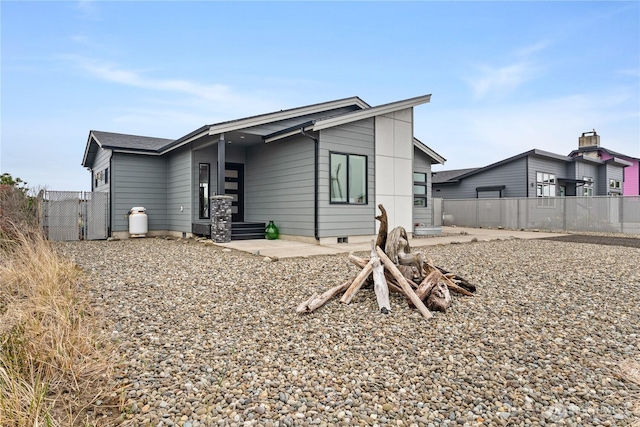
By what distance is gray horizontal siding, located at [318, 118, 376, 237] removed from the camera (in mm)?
9883

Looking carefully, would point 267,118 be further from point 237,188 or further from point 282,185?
point 237,188

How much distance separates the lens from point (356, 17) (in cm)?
1077

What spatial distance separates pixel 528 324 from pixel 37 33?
42.1ft

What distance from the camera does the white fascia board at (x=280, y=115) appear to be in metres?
9.93

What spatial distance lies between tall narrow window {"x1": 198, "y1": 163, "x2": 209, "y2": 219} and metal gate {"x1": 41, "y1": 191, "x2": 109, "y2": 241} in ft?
12.6

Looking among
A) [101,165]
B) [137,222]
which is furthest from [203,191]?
[101,165]

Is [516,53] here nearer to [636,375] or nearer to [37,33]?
[636,375]

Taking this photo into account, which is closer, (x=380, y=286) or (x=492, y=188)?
(x=380, y=286)

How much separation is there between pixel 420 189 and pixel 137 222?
11000 millimetres

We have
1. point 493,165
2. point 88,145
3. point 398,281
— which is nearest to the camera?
point 398,281

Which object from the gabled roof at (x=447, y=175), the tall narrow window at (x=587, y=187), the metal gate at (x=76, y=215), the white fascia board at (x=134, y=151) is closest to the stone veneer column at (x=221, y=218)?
the white fascia board at (x=134, y=151)

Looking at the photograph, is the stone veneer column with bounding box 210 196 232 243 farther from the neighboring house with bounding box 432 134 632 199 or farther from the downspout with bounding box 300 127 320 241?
the neighboring house with bounding box 432 134 632 199

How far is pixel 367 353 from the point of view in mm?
3043

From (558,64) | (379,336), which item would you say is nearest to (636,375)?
(379,336)
